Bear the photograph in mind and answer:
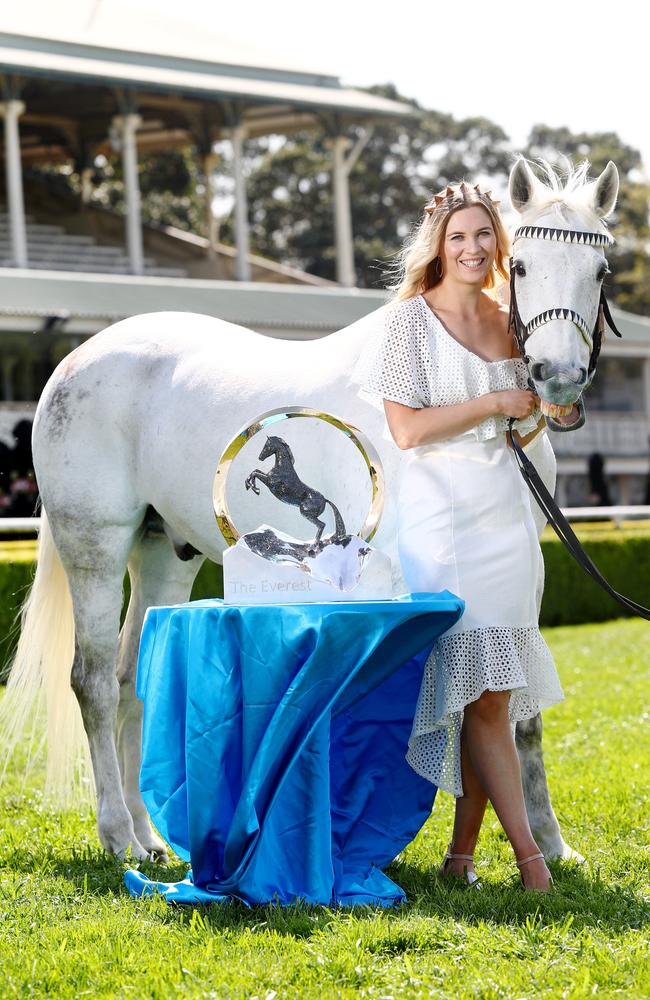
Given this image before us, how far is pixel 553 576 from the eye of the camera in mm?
14555

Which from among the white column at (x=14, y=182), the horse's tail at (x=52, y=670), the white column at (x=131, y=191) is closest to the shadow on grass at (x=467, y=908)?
the horse's tail at (x=52, y=670)

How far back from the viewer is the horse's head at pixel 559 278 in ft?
12.2

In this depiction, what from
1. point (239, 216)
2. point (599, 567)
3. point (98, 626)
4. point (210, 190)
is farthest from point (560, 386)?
point (210, 190)

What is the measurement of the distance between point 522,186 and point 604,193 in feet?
0.83

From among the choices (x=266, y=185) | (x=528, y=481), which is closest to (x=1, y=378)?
(x=528, y=481)

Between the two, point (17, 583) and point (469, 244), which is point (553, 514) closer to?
point (469, 244)

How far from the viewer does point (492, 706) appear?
3875 mm

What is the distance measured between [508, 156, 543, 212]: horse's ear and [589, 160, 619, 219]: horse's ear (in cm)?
16

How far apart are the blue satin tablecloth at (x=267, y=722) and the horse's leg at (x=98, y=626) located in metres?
1.16

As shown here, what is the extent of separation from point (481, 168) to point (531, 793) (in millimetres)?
52308

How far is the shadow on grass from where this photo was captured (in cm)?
354

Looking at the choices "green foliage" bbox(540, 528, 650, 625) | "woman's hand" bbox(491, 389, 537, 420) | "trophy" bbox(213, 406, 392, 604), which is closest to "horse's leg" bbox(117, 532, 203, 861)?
"trophy" bbox(213, 406, 392, 604)

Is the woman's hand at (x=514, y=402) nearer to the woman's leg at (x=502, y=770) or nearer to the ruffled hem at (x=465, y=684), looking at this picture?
the ruffled hem at (x=465, y=684)

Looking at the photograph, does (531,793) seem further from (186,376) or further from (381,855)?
(186,376)
